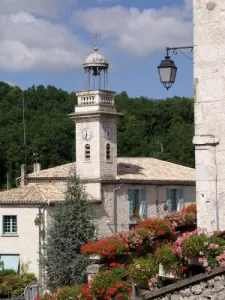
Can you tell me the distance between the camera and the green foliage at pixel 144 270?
1030cm

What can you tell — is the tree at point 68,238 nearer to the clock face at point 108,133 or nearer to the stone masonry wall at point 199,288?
the clock face at point 108,133

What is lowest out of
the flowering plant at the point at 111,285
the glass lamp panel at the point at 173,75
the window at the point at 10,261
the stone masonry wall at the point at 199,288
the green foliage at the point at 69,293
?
the window at the point at 10,261

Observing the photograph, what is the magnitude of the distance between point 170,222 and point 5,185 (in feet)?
244

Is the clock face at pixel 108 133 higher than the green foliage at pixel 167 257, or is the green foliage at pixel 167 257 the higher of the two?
the clock face at pixel 108 133

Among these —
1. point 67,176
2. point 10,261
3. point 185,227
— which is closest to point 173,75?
point 185,227

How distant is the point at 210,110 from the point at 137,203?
3451 cm

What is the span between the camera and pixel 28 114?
92.8 metres

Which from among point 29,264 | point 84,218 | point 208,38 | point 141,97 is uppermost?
point 141,97

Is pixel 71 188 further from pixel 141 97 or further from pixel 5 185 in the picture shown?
pixel 141 97

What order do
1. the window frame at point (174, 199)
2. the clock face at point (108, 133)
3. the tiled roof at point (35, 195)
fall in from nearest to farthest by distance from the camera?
the tiled roof at point (35, 195), the clock face at point (108, 133), the window frame at point (174, 199)

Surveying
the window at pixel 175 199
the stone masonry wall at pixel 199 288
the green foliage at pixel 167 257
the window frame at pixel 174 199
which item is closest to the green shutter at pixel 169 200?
the window at pixel 175 199

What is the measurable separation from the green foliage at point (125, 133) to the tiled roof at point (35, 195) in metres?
34.6

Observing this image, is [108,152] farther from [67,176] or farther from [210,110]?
[210,110]

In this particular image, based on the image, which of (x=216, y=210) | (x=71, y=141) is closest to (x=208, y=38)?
(x=216, y=210)
